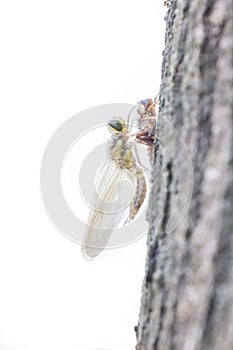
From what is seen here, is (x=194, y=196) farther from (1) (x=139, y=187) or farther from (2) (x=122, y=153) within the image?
(2) (x=122, y=153)

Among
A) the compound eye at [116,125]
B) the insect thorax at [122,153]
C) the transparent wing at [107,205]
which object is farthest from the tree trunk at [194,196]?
the insect thorax at [122,153]

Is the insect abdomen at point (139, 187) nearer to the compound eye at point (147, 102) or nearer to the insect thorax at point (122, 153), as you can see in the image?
the insect thorax at point (122, 153)

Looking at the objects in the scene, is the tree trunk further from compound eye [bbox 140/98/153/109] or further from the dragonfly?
compound eye [bbox 140/98/153/109]

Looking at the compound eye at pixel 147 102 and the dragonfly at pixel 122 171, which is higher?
the compound eye at pixel 147 102

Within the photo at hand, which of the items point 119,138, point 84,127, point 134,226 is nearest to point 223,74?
point 84,127

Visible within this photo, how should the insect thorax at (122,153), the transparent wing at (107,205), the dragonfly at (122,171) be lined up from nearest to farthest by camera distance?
the transparent wing at (107,205) → the dragonfly at (122,171) → the insect thorax at (122,153)

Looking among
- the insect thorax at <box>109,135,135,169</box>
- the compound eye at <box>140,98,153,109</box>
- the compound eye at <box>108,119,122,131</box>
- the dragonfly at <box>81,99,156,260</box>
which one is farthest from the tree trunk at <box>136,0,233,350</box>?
the compound eye at <box>140,98,153,109</box>

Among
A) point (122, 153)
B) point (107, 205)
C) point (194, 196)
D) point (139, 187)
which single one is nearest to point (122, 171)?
point (122, 153)

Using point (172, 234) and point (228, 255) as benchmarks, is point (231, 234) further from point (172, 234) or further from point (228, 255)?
point (172, 234)
